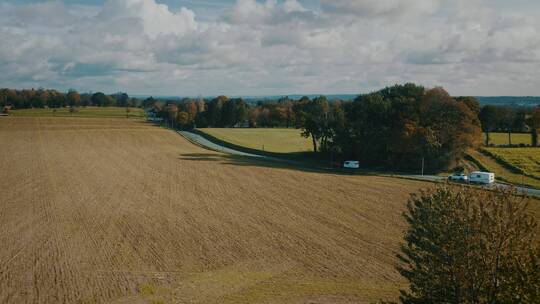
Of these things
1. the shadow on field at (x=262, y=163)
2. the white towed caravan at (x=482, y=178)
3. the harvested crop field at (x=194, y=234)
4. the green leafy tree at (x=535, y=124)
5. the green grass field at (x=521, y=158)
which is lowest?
the harvested crop field at (x=194, y=234)

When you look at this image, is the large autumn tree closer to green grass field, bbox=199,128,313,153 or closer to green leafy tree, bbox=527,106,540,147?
green leafy tree, bbox=527,106,540,147

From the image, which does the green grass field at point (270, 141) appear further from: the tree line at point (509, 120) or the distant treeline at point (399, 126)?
the tree line at point (509, 120)

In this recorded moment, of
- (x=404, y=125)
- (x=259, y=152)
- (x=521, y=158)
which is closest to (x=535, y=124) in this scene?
(x=521, y=158)

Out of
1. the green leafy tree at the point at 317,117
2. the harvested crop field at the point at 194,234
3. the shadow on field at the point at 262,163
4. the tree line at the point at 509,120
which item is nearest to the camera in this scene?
the harvested crop field at the point at 194,234

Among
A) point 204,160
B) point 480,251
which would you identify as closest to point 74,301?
point 480,251

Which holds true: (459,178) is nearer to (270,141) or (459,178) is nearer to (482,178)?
(482,178)

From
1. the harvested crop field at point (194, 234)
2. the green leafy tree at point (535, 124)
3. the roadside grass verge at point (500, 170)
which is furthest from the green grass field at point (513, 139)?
the harvested crop field at point (194, 234)

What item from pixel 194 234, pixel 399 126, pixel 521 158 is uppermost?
pixel 399 126

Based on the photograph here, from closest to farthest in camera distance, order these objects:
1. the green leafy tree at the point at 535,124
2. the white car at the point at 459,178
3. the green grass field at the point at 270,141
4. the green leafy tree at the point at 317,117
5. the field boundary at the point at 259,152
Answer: the white car at the point at 459,178
the green leafy tree at the point at 535,124
the green leafy tree at the point at 317,117
the field boundary at the point at 259,152
the green grass field at the point at 270,141
